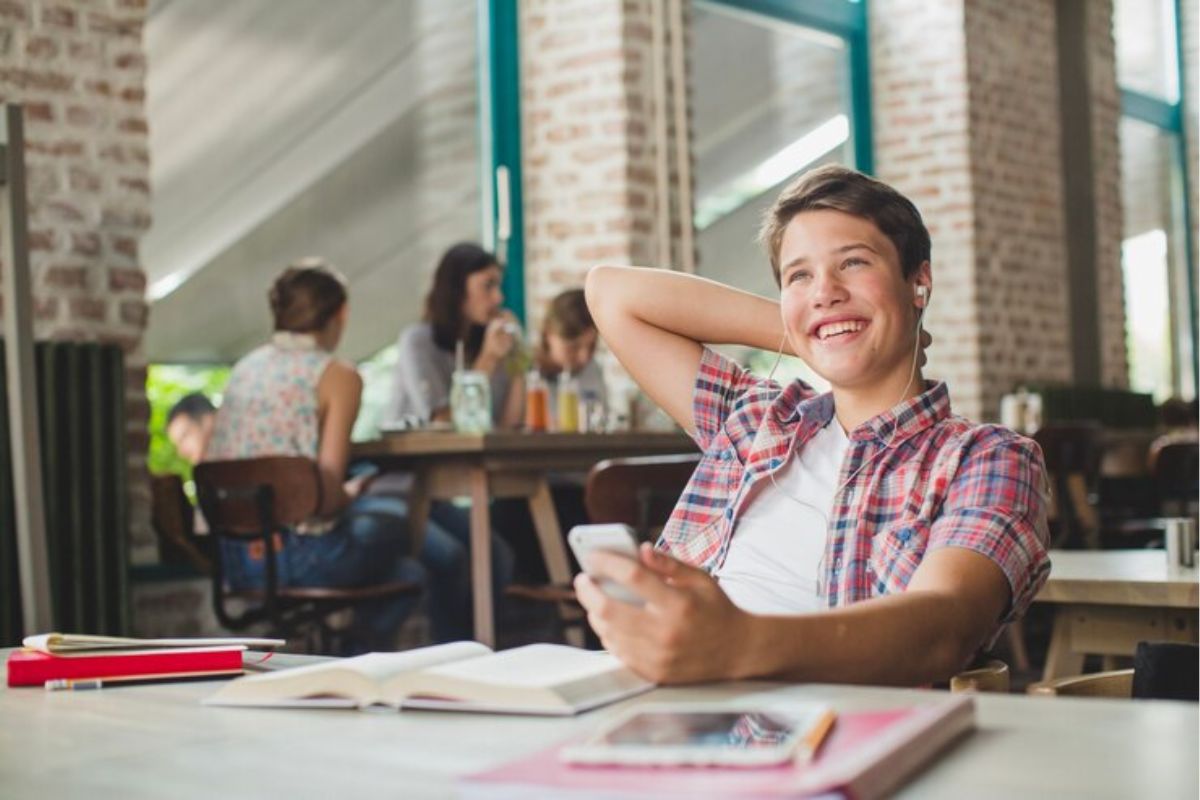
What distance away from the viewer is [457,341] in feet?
16.0

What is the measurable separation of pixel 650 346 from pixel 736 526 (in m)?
0.35

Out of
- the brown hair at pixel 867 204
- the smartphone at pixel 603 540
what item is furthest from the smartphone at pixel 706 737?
the brown hair at pixel 867 204

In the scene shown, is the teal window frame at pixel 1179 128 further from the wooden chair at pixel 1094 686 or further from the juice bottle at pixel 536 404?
the wooden chair at pixel 1094 686

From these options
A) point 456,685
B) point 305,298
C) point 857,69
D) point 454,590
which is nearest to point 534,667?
point 456,685

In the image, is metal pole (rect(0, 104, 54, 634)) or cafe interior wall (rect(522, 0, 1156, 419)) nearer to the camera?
metal pole (rect(0, 104, 54, 634))

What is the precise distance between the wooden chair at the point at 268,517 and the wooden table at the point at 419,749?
2.70 metres

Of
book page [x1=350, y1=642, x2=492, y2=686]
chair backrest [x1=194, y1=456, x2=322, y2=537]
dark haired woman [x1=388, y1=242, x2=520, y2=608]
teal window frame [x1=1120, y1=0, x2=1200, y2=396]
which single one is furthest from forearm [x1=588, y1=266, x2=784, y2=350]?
teal window frame [x1=1120, y1=0, x2=1200, y2=396]

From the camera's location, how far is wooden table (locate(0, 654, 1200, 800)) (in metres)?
0.81

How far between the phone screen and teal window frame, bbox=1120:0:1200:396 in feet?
31.2

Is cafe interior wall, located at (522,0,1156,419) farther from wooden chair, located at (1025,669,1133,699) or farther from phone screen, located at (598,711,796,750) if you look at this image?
phone screen, located at (598,711,796,750)

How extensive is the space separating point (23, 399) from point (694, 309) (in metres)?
1.93

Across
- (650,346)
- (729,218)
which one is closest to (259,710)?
(650,346)

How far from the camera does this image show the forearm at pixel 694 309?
1.98 metres

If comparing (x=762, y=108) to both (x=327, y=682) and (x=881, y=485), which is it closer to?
(x=881, y=485)
